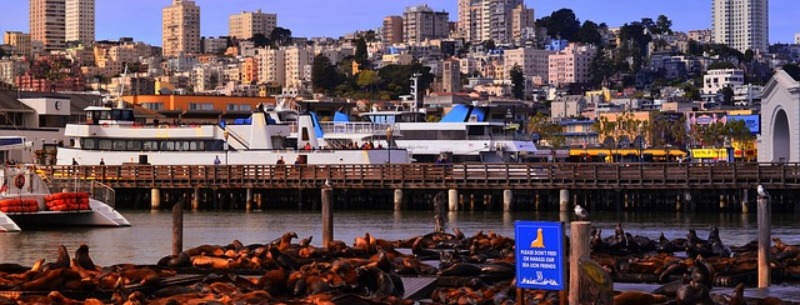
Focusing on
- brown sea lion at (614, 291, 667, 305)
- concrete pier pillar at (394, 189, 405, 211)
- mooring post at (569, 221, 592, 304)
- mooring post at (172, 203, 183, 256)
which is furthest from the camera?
concrete pier pillar at (394, 189, 405, 211)

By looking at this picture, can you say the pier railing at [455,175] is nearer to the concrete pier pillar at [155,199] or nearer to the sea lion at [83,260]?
the concrete pier pillar at [155,199]

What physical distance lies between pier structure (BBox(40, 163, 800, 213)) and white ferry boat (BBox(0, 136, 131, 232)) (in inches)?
214

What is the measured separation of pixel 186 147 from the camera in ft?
193

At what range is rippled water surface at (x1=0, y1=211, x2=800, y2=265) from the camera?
3397 centimetres

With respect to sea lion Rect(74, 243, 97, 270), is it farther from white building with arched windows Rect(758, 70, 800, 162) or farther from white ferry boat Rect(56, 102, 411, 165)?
white building with arched windows Rect(758, 70, 800, 162)

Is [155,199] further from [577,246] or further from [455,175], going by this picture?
[577,246]

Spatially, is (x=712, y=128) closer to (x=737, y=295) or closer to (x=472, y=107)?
(x=472, y=107)

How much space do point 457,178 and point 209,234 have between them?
1380cm

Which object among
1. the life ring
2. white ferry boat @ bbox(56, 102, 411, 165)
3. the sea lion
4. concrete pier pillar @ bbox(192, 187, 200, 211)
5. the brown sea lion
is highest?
white ferry boat @ bbox(56, 102, 411, 165)

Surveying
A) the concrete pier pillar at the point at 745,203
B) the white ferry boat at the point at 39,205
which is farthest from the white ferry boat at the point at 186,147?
the white ferry boat at the point at 39,205

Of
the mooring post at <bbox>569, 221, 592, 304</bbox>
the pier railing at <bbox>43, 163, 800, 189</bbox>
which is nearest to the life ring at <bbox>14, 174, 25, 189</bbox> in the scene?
the pier railing at <bbox>43, 163, 800, 189</bbox>

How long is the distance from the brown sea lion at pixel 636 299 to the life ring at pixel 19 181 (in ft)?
79.5

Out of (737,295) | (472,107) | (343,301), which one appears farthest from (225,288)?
(472,107)

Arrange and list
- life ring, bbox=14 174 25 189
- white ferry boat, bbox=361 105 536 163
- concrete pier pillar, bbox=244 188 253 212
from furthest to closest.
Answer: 1. white ferry boat, bbox=361 105 536 163
2. concrete pier pillar, bbox=244 188 253 212
3. life ring, bbox=14 174 25 189
